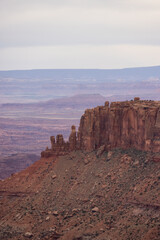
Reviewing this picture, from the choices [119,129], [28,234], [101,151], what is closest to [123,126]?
[119,129]

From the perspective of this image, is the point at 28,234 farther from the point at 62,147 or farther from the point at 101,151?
the point at 62,147

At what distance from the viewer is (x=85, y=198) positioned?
5844 centimetres

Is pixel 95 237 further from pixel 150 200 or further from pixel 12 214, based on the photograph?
pixel 12 214

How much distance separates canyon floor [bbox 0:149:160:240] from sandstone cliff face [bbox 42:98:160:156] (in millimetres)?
906

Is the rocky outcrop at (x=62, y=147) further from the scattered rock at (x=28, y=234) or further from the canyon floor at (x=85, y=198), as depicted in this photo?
the scattered rock at (x=28, y=234)

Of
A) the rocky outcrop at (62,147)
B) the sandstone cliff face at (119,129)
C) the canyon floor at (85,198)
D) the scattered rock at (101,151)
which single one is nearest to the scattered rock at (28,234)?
the canyon floor at (85,198)

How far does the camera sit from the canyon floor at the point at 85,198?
5147 cm

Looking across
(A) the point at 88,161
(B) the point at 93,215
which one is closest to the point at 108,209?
(B) the point at 93,215

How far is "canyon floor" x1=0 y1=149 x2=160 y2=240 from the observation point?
5147 cm

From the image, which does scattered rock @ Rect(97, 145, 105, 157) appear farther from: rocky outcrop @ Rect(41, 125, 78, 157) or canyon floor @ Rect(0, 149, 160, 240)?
rocky outcrop @ Rect(41, 125, 78, 157)

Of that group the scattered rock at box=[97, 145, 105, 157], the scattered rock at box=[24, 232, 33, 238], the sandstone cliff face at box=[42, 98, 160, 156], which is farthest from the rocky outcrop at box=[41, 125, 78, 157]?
the scattered rock at box=[24, 232, 33, 238]

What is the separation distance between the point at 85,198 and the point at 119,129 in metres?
7.91

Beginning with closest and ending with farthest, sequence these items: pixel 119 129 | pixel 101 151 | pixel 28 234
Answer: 1. pixel 28 234
2. pixel 119 129
3. pixel 101 151

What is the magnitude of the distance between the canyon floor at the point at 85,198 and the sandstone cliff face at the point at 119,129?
0.91 meters
